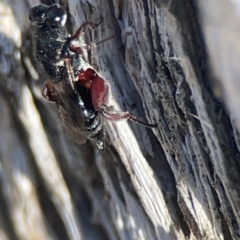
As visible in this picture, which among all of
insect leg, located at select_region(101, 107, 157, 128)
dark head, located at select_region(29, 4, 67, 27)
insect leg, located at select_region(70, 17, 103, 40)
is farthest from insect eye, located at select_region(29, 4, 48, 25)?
insect leg, located at select_region(101, 107, 157, 128)

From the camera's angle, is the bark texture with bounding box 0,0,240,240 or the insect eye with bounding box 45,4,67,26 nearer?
the bark texture with bounding box 0,0,240,240

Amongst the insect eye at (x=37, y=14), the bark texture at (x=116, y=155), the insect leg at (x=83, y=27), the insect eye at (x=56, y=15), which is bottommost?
the bark texture at (x=116, y=155)

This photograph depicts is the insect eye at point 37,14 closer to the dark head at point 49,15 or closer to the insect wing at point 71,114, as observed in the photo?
the dark head at point 49,15

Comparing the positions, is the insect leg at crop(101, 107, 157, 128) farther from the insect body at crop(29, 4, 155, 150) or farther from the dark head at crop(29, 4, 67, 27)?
the dark head at crop(29, 4, 67, 27)

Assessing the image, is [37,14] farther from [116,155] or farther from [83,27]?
[116,155]

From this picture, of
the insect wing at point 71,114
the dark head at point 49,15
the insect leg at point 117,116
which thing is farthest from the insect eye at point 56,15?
the insect leg at point 117,116

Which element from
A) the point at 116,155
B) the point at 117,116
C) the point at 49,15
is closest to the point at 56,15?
the point at 49,15

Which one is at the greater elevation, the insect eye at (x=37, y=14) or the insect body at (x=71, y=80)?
the insect eye at (x=37, y=14)

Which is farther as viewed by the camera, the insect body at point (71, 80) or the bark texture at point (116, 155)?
the insect body at point (71, 80)
